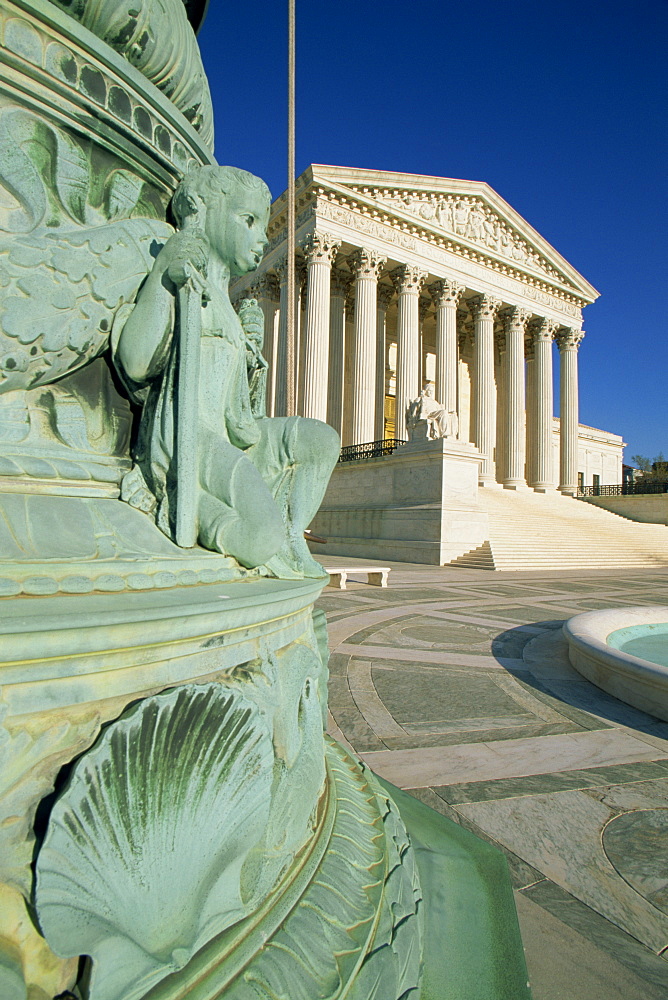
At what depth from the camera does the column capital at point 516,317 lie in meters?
31.3

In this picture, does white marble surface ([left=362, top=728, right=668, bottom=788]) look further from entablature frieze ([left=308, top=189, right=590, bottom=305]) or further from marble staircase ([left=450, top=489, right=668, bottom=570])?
entablature frieze ([left=308, top=189, right=590, bottom=305])

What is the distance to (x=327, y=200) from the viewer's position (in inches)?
969

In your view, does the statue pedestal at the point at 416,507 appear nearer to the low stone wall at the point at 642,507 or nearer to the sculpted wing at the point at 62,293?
the low stone wall at the point at 642,507

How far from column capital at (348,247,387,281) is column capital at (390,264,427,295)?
138 centimetres

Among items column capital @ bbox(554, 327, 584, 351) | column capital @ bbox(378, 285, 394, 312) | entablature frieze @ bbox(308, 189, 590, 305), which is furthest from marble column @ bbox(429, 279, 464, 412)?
column capital @ bbox(554, 327, 584, 351)

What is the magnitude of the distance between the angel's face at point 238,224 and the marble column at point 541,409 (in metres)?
30.8

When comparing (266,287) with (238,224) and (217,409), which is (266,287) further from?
(217,409)

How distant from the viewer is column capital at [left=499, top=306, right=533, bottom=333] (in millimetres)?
31266

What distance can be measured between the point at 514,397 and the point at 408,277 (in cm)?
918

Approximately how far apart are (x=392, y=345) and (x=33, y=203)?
110 ft

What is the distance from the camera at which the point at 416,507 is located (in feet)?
59.9

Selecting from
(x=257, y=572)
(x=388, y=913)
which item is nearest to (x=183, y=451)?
(x=257, y=572)

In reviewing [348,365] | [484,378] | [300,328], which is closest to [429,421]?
[484,378]

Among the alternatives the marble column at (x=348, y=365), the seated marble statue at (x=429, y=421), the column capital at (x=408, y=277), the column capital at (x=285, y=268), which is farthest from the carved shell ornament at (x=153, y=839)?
the column capital at (x=408, y=277)
